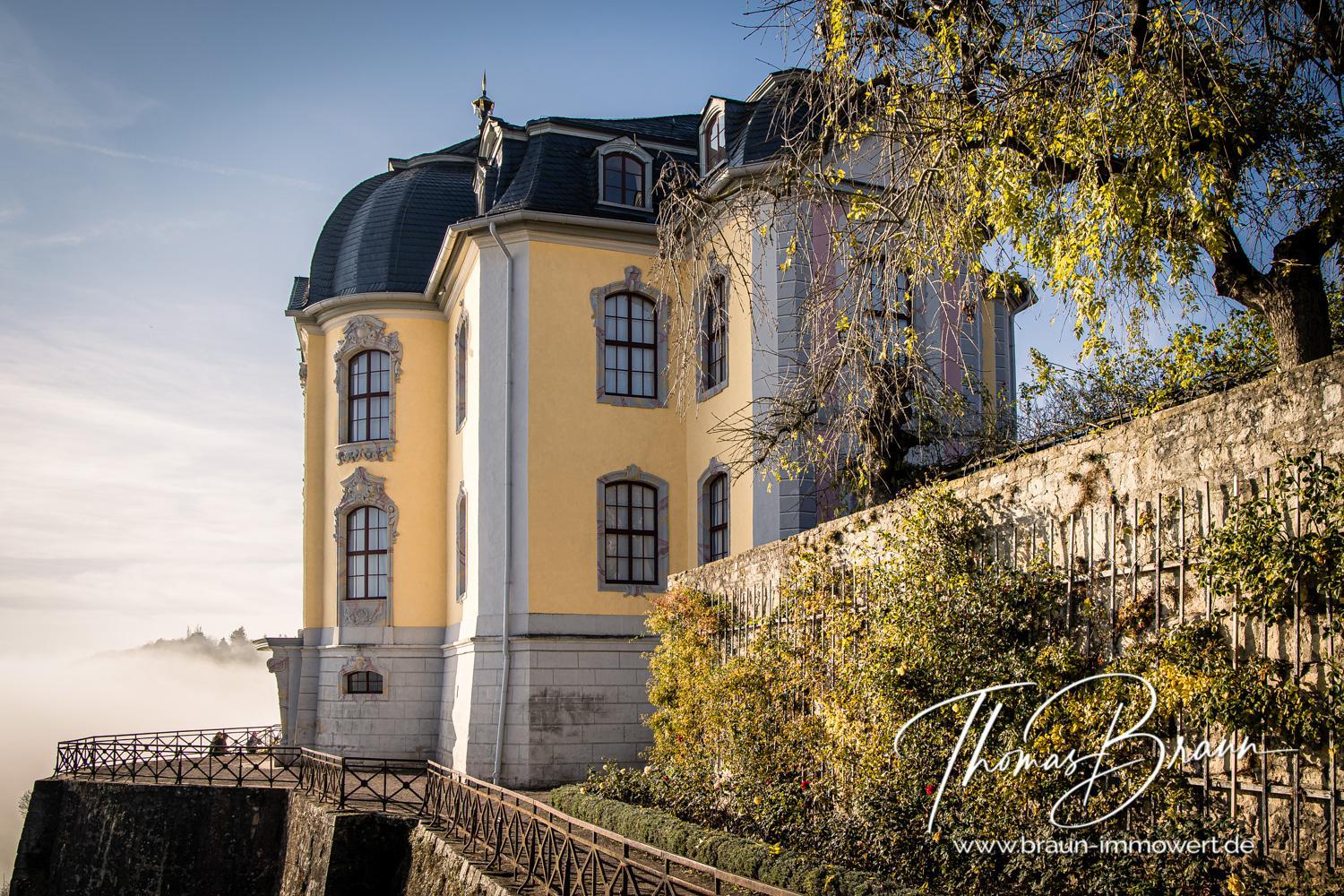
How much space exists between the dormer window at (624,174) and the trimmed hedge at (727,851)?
11196mm

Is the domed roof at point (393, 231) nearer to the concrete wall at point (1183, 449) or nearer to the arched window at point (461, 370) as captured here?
the arched window at point (461, 370)

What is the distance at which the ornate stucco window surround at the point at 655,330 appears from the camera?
22.4 metres

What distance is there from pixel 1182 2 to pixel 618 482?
1484cm

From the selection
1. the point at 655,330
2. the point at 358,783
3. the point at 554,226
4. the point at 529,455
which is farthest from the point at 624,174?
the point at 358,783

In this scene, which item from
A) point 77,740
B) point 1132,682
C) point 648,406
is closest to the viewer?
point 1132,682

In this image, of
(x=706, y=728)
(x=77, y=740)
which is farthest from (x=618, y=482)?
(x=77, y=740)

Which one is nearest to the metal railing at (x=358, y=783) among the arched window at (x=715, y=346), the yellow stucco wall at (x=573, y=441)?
the yellow stucco wall at (x=573, y=441)

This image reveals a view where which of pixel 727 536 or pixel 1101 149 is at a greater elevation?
pixel 1101 149

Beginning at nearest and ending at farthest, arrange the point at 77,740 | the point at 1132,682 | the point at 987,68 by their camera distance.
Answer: the point at 1132,682 → the point at 987,68 → the point at 77,740

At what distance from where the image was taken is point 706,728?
13742 mm

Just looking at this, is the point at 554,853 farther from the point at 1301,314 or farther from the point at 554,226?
the point at 554,226

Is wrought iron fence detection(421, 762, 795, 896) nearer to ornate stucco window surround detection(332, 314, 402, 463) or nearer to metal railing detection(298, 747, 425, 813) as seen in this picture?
metal railing detection(298, 747, 425, 813)

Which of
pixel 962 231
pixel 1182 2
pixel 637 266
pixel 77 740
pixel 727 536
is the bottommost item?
pixel 77 740

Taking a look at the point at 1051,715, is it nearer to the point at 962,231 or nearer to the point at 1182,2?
the point at 962,231
